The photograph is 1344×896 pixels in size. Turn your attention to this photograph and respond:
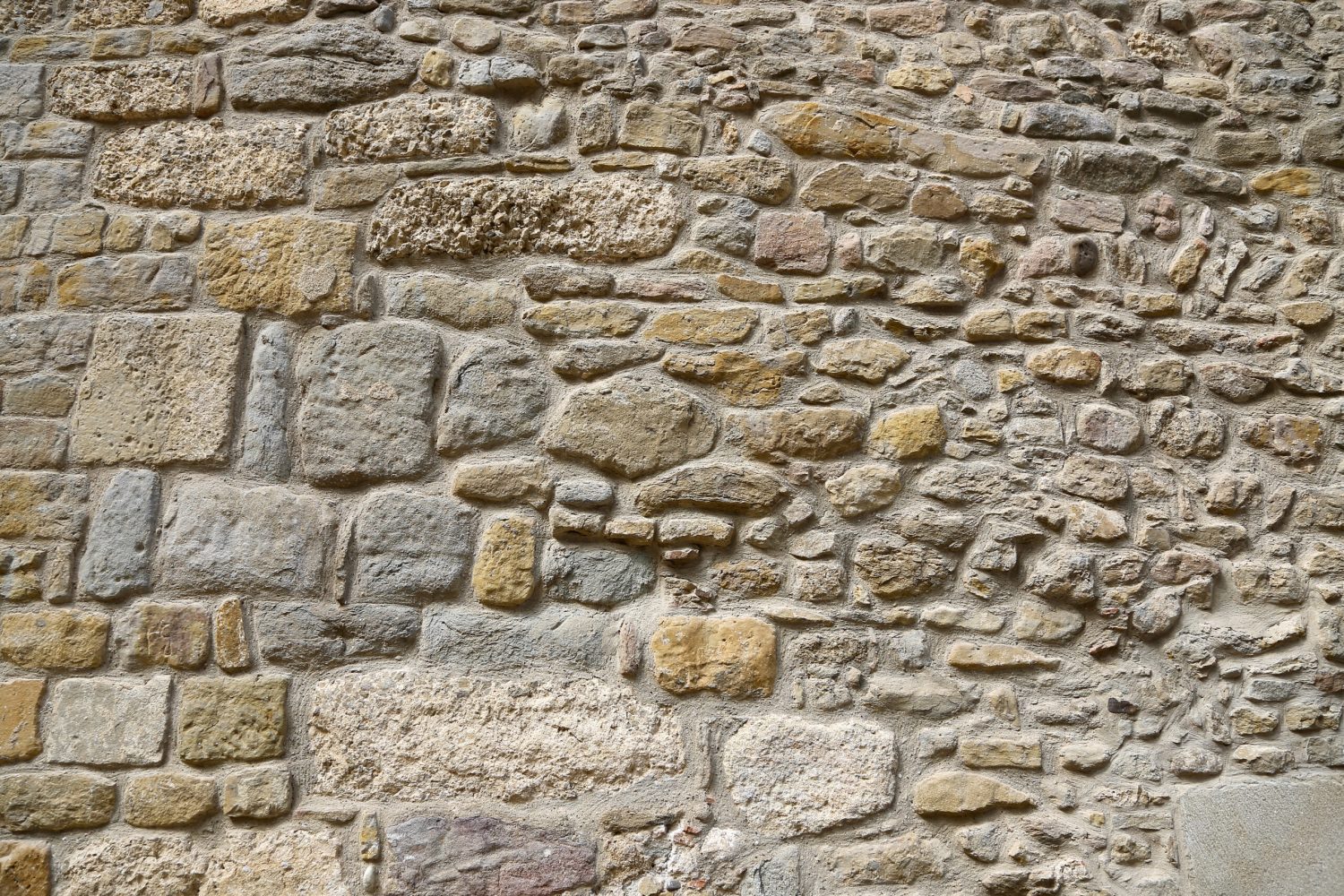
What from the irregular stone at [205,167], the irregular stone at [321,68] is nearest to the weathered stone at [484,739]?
the irregular stone at [205,167]

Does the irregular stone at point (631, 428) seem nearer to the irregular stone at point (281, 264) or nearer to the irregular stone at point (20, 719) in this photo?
the irregular stone at point (281, 264)

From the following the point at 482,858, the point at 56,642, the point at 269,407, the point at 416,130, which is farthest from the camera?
the point at 416,130

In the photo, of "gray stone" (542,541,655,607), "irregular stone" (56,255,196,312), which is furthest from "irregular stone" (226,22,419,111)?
"gray stone" (542,541,655,607)

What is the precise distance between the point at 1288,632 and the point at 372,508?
6.47 feet

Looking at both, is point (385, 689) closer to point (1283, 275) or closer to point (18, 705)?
point (18, 705)

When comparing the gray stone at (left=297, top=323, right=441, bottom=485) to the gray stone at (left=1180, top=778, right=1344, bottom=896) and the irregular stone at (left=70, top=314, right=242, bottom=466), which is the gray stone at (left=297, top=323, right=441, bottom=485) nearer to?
the irregular stone at (left=70, top=314, right=242, bottom=466)

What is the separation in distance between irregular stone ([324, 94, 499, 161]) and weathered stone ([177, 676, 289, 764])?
123 cm

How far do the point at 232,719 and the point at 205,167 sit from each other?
1.30 m

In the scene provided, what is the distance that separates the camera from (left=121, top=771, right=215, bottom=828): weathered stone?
1.80 m

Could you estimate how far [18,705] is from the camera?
1858 mm

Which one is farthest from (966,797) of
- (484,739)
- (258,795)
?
(258,795)

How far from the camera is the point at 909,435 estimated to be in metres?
1.95

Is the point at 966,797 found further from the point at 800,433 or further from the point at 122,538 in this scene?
the point at 122,538

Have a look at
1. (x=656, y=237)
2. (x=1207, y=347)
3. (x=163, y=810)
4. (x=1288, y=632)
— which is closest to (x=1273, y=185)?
(x=1207, y=347)
